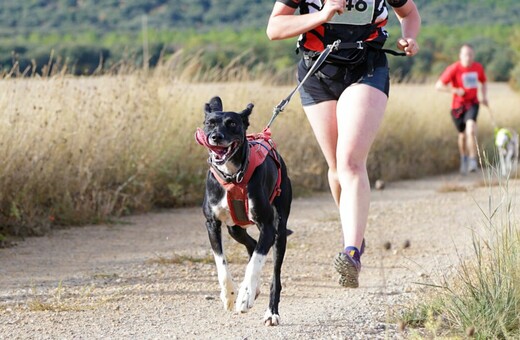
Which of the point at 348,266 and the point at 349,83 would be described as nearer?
the point at 348,266

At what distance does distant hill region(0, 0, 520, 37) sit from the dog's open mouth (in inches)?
1094

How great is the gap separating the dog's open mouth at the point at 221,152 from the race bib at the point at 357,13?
108 cm

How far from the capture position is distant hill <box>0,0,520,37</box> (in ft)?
116

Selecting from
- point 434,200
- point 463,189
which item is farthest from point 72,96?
point 463,189

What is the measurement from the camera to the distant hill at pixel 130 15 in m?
35.3

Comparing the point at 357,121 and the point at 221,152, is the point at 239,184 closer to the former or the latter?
the point at 221,152

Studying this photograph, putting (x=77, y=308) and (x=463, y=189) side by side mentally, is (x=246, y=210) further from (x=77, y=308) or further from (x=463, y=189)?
(x=463, y=189)

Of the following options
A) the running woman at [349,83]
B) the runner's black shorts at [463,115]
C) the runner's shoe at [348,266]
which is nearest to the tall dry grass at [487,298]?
the runner's shoe at [348,266]

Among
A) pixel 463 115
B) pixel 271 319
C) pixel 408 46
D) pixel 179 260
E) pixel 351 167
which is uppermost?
pixel 408 46

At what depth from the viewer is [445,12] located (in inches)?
2359

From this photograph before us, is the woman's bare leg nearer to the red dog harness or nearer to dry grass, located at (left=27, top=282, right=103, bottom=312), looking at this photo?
the red dog harness

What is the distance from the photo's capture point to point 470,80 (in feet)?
51.5

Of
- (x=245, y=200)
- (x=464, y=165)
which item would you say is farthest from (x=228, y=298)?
(x=464, y=165)

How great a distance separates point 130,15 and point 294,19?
3653 cm
